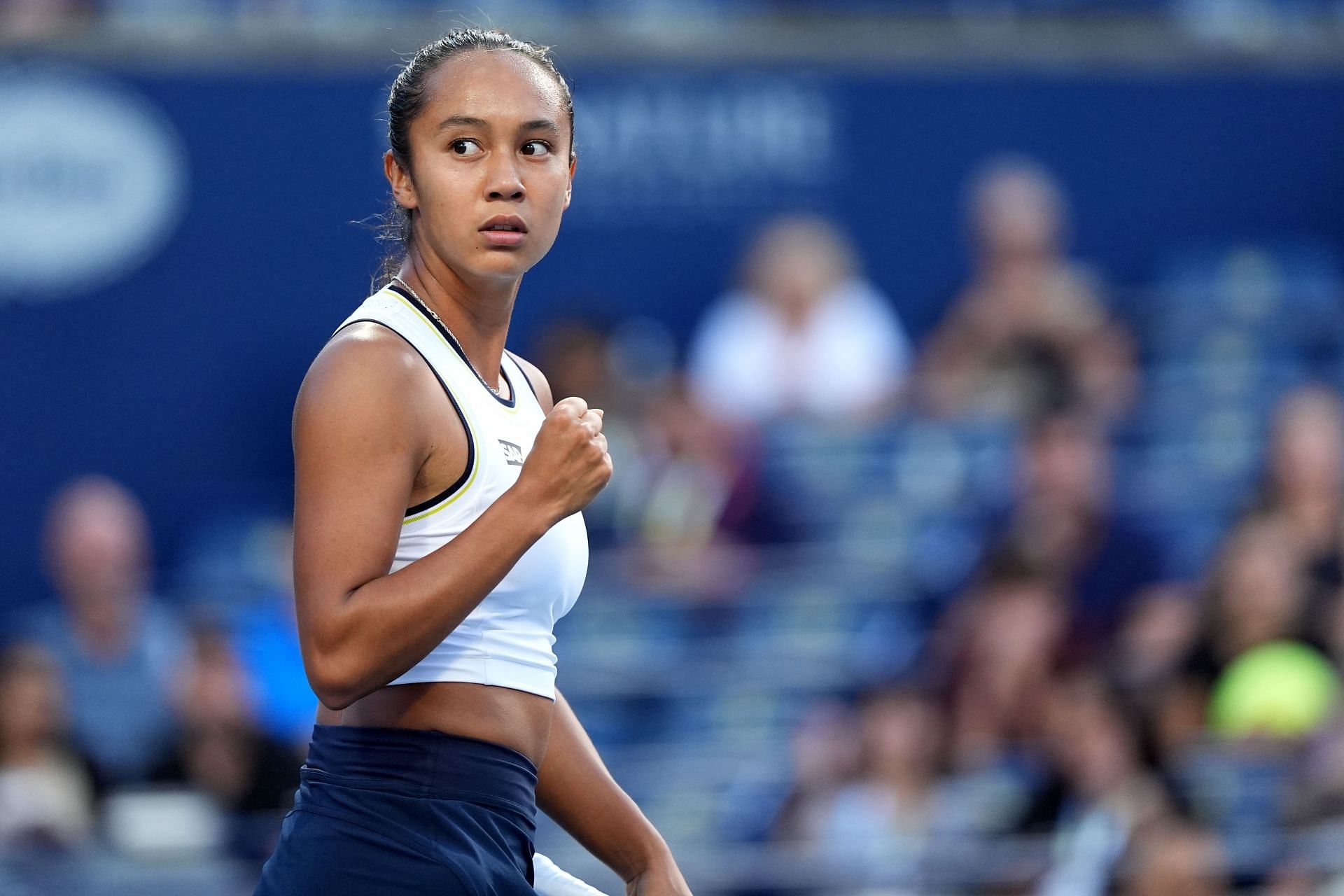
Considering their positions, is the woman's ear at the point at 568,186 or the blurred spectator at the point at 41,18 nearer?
the woman's ear at the point at 568,186

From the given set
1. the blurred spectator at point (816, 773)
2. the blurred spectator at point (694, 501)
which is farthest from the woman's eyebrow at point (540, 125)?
the blurred spectator at point (694, 501)

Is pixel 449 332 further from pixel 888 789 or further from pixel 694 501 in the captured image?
pixel 694 501

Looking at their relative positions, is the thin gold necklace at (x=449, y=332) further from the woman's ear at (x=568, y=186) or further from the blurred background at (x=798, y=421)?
the blurred background at (x=798, y=421)

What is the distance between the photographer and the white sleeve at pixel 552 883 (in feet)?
9.09

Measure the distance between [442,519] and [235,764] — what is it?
416cm

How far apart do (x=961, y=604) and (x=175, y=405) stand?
12.8 ft

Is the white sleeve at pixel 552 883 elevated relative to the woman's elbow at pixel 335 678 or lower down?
lower down

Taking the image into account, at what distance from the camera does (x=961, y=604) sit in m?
7.35

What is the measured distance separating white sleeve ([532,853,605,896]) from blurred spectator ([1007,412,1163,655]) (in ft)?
14.9

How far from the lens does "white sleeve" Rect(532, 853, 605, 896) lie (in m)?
2.77

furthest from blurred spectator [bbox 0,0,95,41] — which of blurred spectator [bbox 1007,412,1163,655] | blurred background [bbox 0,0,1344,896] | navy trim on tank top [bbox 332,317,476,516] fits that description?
navy trim on tank top [bbox 332,317,476,516]

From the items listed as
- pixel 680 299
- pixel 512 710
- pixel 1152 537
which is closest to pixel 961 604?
pixel 1152 537

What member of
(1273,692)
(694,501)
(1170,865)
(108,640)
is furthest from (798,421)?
(1170,865)

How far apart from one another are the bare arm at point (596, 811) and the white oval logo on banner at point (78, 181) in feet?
22.3
